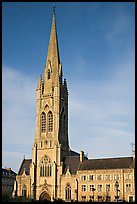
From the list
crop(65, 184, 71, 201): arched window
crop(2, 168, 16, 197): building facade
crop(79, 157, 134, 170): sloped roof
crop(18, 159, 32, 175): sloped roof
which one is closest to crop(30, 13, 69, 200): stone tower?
crop(65, 184, 71, 201): arched window

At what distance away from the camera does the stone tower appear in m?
84.9

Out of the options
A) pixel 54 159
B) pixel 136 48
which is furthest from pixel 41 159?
pixel 136 48

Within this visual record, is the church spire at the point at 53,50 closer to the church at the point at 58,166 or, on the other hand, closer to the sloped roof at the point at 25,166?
the church at the point at 58,166

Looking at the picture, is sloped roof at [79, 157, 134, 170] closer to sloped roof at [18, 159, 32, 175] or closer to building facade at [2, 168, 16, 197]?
sloped roof at [18, 159, 32, 175]

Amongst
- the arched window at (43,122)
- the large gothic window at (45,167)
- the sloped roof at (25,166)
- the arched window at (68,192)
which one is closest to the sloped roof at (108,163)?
the arched window at (68,192)

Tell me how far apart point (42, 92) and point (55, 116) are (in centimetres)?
901

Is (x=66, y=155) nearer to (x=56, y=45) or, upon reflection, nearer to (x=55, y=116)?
(x=55, y=116)

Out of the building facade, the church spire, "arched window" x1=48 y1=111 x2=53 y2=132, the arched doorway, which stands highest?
the church spire

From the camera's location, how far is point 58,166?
84.5 metres

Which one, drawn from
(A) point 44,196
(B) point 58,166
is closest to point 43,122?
(B) point 58,166

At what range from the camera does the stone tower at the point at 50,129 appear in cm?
8494

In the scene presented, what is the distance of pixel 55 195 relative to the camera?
82312mm

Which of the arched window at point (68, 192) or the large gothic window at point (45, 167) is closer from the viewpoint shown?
the arched window at point (68, 192)

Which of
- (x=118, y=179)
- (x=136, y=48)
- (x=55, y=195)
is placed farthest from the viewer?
(x=55, y=195)
